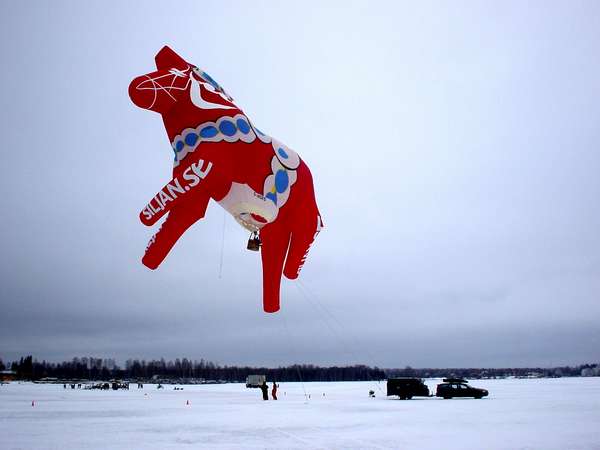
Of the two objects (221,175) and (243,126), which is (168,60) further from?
(221,175)

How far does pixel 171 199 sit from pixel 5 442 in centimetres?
695

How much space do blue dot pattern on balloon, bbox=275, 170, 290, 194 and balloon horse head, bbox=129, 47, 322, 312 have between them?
0.02 meters

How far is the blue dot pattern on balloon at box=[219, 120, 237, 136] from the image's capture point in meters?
8.24

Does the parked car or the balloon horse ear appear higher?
the balloon horse ear

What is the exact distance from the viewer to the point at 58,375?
145 m

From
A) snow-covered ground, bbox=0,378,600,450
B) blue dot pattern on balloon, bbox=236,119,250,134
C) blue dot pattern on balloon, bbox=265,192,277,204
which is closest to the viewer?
blue dot pattern on balloon, bbox=236,119,250,134

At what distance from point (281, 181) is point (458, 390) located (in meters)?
19.9

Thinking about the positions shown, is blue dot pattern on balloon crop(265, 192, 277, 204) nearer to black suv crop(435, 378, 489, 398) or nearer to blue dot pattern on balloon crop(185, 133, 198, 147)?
blue dot pattern on balloon crop(185, 133, 198, 147)

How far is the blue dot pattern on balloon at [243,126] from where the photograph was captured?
842cm

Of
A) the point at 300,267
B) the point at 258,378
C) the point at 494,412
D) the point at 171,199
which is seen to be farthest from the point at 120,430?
the point at 258,378

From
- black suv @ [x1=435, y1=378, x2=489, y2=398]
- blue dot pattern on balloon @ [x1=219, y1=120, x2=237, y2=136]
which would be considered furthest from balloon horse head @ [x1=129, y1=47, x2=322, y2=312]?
black suv @ [x1=435, y1=378, x2=489, y2=398]

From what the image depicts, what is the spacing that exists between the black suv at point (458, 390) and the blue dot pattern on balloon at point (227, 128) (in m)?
20.8

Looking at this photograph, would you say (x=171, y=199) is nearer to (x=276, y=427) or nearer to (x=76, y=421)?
(x=276, y=427)

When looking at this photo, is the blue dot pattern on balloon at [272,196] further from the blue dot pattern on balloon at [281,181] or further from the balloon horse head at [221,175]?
the blue dot pattern on balloon at [281,181]
